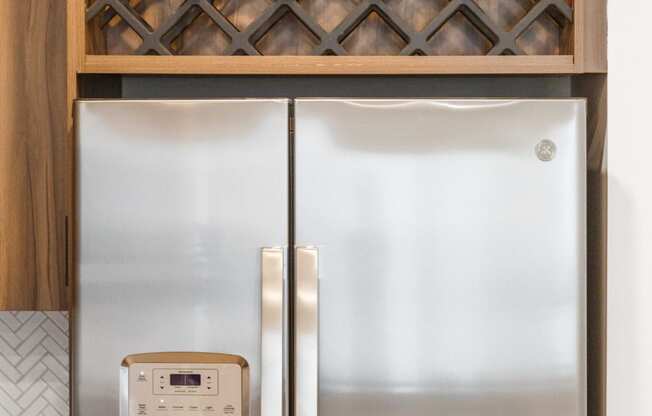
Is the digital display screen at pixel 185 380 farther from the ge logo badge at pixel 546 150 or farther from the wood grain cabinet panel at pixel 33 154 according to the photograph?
the ge logo badge at pixel 546 150

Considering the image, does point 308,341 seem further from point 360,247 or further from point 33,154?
point 33,154

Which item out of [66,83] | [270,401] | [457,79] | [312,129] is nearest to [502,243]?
[312,129]

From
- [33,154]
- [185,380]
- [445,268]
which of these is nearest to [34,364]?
[33,154]

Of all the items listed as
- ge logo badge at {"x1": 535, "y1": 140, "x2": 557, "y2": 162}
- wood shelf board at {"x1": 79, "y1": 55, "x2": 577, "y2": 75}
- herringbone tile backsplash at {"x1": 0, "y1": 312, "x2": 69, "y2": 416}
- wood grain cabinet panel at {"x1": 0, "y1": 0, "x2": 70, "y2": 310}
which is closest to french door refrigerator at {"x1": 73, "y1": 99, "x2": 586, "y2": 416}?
ge logo badge at {"x1": 535, "y1": 140, "x2": 557, "y2": 162}

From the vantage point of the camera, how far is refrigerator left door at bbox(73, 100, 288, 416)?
4.19ft

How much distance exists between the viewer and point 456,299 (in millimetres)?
1273

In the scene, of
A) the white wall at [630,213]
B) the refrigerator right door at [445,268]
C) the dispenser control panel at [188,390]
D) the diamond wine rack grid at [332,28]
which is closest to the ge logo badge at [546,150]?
the refrigerator right door at [445,268]

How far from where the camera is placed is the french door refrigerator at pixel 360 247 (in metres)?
1.27

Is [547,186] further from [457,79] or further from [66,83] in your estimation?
[66,83]

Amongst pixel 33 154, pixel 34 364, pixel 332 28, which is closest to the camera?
A: pixel 33 154

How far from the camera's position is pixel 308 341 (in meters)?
1.26

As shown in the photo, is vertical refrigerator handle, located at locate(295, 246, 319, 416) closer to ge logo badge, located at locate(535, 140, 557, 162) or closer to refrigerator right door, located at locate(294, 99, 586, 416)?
refrigerator right door, located at locate(294, 99, 586, 416)

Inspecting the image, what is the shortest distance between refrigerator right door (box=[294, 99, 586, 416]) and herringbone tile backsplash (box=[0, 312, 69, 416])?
1.00 meters

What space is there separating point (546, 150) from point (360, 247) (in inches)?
14.8
